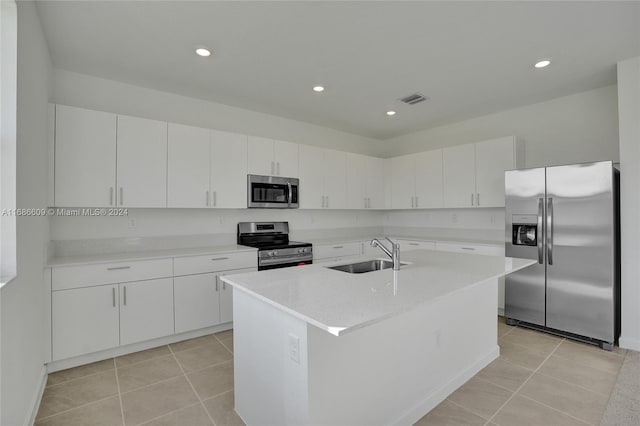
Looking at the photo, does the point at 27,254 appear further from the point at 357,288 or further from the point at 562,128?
the point at 562,128

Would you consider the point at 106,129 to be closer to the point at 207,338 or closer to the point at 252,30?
the point at 252,30

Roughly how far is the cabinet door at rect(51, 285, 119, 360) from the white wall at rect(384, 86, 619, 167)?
15.9 ft

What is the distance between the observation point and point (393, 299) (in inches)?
59.2

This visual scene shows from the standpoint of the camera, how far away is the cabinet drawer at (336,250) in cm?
416

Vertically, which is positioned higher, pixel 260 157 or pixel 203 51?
pixel 203 51

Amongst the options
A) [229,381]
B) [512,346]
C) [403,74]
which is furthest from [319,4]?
[512,346]

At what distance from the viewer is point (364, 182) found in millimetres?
5074

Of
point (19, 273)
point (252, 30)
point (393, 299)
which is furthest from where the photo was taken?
point (252, 30)

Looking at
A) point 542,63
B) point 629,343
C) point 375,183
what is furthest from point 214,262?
point 629,343

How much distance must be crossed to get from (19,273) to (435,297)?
224cm

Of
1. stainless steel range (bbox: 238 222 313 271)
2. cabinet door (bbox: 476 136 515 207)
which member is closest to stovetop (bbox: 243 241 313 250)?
stainless steel range (bbox: 238 222 313 271)

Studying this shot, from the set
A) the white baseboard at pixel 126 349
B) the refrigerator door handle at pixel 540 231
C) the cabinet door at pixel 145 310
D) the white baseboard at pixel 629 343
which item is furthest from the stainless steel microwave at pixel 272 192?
the white baseboard at pixel 629 343

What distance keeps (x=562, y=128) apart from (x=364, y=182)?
262 cm

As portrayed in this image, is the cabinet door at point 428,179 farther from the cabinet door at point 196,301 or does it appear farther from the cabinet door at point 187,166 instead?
the cabinet door at point 196,301
